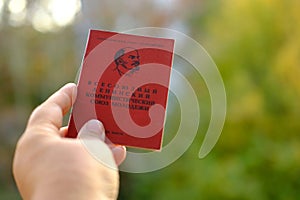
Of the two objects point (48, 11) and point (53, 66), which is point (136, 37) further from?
point (53, 66)

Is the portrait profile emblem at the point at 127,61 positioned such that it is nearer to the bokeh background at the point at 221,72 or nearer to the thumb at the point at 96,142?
the thumb at the point at 96,142

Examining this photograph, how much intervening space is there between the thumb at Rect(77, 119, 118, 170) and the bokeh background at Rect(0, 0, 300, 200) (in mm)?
1275

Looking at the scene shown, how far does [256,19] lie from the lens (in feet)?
7.01

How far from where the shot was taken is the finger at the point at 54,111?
1.56 ft

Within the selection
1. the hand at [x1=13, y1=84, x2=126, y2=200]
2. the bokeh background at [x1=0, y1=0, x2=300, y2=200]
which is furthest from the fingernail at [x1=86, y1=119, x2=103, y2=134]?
the bokeh background at [x1=0, y1=0, x2=300, y2=200]

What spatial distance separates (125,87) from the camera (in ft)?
1.65

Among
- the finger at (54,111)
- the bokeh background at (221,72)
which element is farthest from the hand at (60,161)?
the bokeh background at (221,72)

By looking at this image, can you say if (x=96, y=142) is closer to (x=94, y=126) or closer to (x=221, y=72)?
(x=94, y=126)

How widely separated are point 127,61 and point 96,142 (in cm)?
9

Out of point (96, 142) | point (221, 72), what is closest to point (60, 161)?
point (96, 142)

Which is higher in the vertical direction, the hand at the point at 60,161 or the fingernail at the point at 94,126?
the fingernail at the point at 94,126

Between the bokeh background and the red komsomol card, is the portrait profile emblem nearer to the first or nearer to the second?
the red komsomol card

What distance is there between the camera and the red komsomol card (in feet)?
1.60

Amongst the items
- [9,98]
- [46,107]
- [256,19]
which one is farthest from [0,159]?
[46,107]
